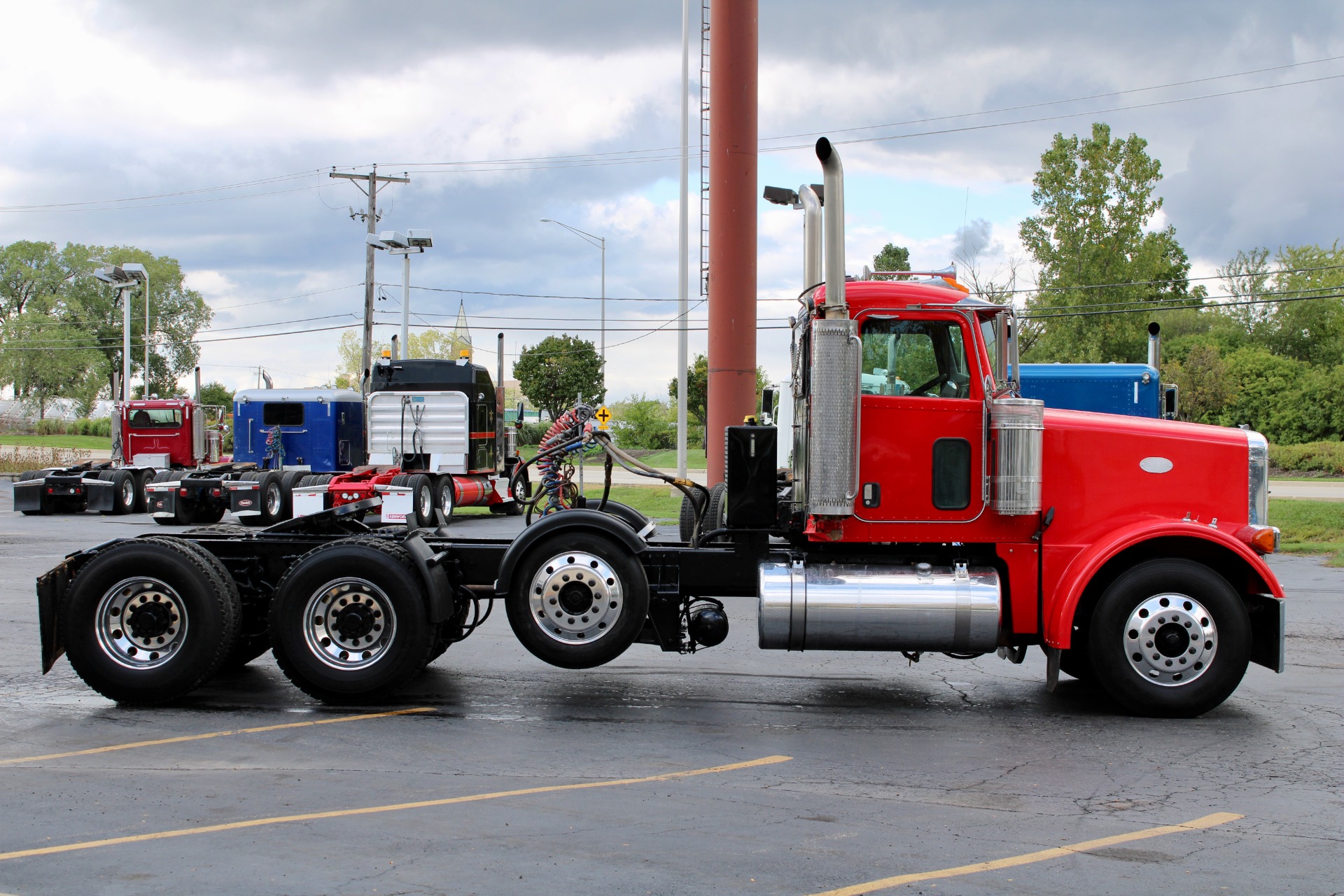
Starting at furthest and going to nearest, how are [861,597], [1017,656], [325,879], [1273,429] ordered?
[1273,429], [1017,656], [861,597], [325,879]

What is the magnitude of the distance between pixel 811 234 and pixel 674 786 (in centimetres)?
395

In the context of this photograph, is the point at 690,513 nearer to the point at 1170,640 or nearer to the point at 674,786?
the point at 674,786

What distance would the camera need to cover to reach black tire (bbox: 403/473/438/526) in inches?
852

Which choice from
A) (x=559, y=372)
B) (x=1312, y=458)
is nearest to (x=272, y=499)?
(x=1312, y=458)

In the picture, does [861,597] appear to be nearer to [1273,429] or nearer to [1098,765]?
[1098,765]

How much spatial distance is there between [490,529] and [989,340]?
47.4 ft

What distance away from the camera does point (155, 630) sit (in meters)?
7.42

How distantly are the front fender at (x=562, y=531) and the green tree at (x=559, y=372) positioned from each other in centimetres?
5109

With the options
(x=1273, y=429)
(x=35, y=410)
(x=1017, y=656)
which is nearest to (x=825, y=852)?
(x=1017, y=656)

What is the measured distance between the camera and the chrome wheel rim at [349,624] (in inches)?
288

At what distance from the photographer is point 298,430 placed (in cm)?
2500

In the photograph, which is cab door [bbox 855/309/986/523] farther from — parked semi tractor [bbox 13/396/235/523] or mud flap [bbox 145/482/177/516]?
parked semi tractor [bbox 13/396/235/523]

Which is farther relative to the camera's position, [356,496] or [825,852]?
[356,496]

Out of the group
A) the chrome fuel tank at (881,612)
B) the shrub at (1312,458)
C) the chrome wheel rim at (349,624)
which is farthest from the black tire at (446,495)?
the shrub at (1312,458)
